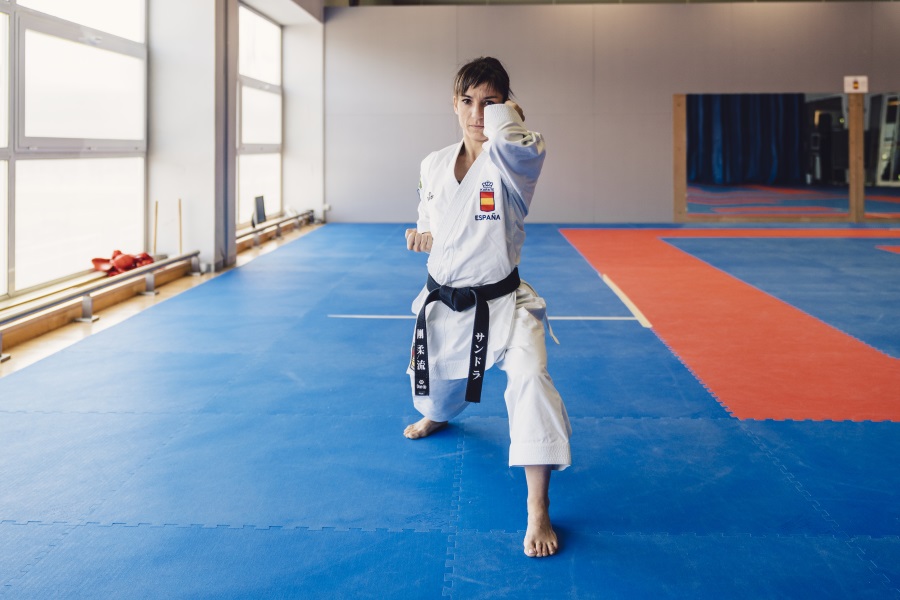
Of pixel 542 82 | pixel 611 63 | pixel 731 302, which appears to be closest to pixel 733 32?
pixel 611 63

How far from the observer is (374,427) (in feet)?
11.8

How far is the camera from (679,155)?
13398mm

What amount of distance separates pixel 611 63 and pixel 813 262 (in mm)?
5702

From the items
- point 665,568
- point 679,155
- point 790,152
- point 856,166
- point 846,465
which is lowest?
point 665,568

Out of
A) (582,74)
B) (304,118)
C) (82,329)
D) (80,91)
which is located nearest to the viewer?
(82,329)

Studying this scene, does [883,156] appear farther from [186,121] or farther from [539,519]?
[539,519]

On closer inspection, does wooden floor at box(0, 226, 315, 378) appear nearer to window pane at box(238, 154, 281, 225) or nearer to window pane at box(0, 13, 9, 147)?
window pane at box(0, 13, 9, 147)

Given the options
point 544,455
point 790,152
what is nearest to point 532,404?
point 544,455

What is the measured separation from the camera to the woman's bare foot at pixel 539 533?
8.02 ft

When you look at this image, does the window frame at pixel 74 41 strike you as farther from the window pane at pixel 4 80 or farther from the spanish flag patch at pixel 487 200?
the spanish flag patch at pixel 487 200

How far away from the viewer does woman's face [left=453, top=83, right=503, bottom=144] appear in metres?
2.69

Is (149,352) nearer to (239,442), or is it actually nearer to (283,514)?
(239,442)

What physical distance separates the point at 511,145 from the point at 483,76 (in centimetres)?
29

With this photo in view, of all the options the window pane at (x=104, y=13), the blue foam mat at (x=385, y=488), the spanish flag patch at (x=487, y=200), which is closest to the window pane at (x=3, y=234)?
the window pane at (x=104, y=13)
